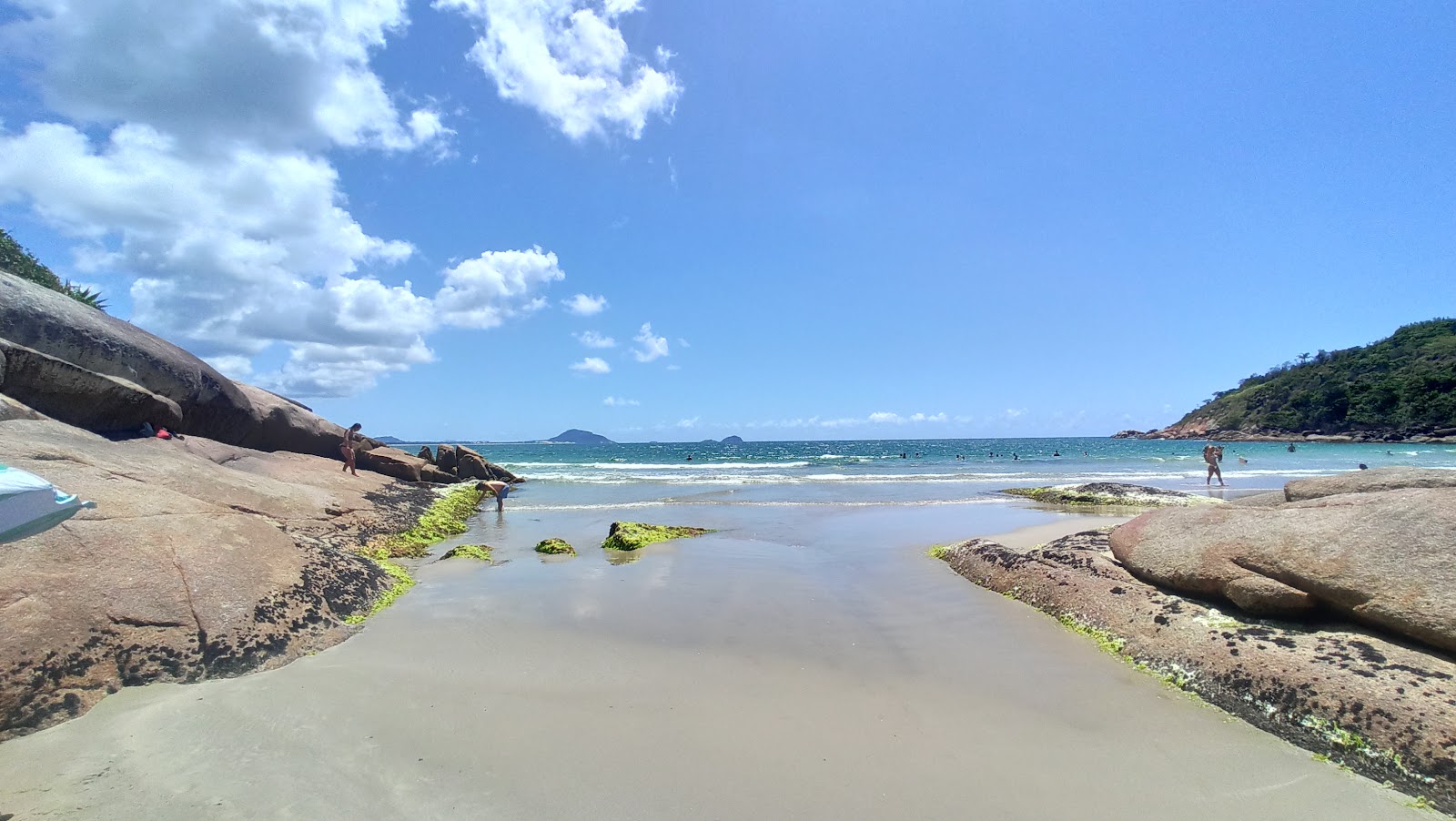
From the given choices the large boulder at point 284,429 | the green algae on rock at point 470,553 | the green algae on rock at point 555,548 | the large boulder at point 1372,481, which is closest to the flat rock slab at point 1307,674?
the large boulder at point 1372,481

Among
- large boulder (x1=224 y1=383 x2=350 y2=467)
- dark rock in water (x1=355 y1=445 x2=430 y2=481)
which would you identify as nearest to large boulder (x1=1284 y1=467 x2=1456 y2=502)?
large boulder (x1=224 y1=383 x2=350 y2=467)

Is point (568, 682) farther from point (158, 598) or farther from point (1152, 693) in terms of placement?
point (1152, 693)

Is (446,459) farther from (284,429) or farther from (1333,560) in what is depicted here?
(1333,560)

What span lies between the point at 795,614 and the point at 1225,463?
188 feet

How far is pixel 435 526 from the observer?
53.8ft

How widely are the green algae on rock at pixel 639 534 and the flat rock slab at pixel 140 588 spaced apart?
528 cm

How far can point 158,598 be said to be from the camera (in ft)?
19.6

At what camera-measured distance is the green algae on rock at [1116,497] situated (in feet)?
68.8

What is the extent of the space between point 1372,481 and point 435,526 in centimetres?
1850

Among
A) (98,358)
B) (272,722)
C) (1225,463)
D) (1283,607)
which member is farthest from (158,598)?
(1225,463)

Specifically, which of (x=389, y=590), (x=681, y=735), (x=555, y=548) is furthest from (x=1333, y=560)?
(x=555, y=548)

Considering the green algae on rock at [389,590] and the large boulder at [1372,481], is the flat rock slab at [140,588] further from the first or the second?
the large boulder at [1372,481]

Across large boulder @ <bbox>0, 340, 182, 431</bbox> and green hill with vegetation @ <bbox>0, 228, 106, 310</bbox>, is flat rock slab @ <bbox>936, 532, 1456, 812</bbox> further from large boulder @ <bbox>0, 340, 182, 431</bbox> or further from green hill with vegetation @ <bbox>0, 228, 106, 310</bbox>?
green hill with vegetation @ <bbox>0, 228, 106, 310</bbox>

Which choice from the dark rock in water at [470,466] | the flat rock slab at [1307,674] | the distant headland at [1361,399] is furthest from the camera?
the distant headland at [1361,399]
